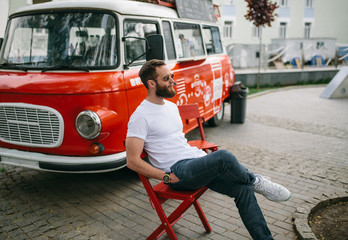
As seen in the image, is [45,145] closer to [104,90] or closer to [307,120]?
[104,90]

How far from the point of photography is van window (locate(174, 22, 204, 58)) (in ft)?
18.9

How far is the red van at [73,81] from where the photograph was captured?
389cm

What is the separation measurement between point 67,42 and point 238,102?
499cm

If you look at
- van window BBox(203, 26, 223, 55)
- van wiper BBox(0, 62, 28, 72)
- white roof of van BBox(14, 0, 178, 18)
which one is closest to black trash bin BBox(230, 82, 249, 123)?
van window BBox(203, 26, 223, 55)

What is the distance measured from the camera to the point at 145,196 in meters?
4.46

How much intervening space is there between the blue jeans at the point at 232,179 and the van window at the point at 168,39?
286 centimetres

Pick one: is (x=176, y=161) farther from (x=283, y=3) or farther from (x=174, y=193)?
(x=283, y=3)

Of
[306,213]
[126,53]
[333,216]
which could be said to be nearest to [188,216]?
[306,213]

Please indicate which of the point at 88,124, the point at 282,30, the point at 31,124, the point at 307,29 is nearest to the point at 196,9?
the point at 88,124

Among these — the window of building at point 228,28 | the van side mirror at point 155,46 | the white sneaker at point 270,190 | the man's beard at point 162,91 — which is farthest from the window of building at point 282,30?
the man's beard at point 162,91

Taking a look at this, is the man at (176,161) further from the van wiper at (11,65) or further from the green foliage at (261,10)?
the green foliage at (261,10)

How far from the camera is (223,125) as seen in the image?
845 centimetres

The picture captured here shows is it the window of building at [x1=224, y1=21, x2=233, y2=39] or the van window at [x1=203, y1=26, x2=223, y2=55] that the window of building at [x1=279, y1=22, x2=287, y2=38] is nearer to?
the window of building at [x1=224, y1=21, x2=233, y2=39]

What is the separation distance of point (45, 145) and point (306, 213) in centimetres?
316
